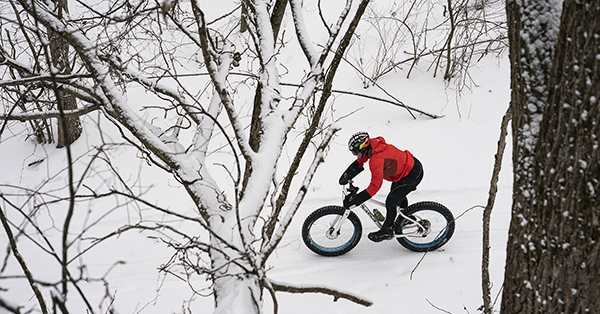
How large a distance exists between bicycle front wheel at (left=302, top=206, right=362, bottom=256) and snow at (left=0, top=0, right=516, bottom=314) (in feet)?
0.48

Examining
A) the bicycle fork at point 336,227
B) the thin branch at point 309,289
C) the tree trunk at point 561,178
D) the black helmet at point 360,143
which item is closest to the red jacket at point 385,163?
the black helmet at point 360,143

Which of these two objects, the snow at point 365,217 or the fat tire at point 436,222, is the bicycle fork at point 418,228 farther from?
the snow at point 365,217

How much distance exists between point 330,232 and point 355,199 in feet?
2.26

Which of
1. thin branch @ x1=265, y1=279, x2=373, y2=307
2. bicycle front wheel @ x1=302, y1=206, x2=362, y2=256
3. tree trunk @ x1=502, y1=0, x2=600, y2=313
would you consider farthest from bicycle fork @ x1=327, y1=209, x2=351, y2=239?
tree trunk @ x1=502, y1=0, x2=600, y2=313

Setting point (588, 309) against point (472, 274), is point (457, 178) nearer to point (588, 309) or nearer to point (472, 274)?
point (472, 274)

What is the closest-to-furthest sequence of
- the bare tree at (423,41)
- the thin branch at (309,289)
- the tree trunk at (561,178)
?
the tree trunk at (561,178) → the thin branch at (309,289) → the bare tree at (423,41)

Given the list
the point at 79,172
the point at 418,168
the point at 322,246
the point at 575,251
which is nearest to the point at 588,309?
the point at 575,251

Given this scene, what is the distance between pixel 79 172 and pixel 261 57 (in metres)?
4.51

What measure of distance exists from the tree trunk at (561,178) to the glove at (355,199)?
2.22 m

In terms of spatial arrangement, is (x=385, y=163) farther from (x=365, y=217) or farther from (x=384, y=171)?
(x=365, y=217)

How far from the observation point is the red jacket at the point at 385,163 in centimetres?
376

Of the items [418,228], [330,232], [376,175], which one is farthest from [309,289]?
[418,228]

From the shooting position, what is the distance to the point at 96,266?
4.59 meters

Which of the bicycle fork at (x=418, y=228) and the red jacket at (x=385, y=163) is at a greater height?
the red jacket at (x=385, y=163)
